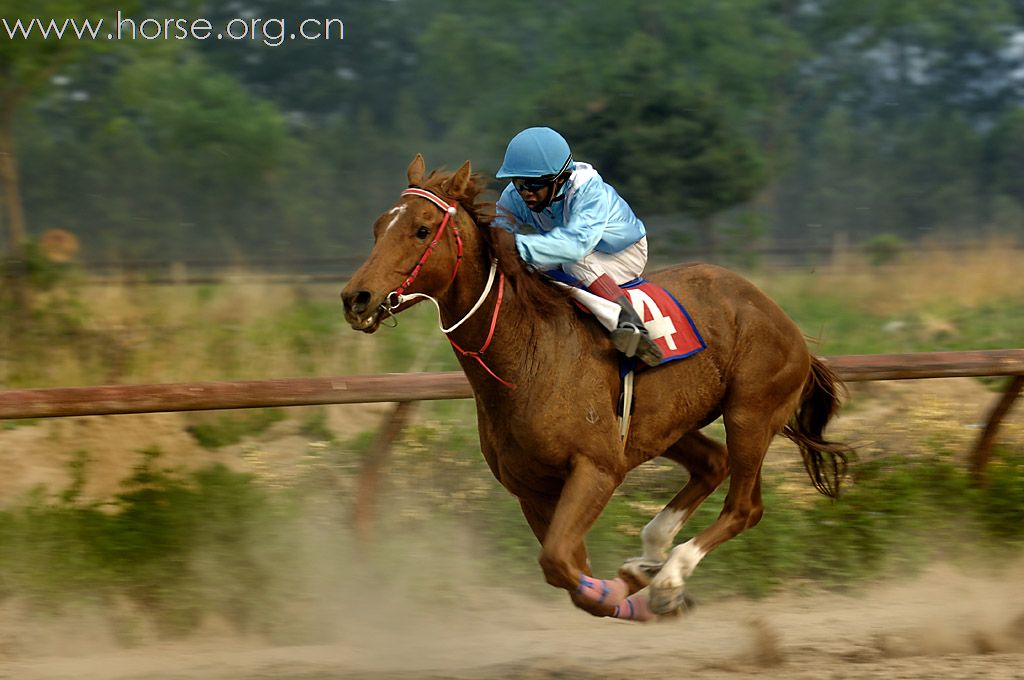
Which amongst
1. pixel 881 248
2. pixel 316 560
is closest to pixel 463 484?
pixel 316 560

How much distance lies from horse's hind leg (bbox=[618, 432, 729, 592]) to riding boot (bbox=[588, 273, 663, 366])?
0.79 metres

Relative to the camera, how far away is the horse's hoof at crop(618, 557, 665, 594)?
4.90 meters

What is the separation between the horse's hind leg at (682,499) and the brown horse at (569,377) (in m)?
0.01

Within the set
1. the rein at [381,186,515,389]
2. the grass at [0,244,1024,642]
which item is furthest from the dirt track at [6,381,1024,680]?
the rein at [381,186,515,389]

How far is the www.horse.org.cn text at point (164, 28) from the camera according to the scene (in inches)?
380

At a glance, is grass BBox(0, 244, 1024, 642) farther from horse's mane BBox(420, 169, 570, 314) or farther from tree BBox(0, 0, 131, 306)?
tree BBox(0, 0, 131, 306)

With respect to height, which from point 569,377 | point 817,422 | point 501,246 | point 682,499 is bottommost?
point 682,499

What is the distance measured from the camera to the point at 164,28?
11.4m

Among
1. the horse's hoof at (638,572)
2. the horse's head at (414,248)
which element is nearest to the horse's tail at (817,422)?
the horse's hoof at (638,572)

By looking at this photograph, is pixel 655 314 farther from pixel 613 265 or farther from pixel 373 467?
pixel 373 467

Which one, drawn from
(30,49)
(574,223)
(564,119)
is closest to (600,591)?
(574,223)

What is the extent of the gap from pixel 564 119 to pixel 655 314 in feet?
39.3

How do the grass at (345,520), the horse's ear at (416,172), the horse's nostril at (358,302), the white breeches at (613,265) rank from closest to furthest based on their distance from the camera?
the horse's nostril at (358,302) → the horse's ear at (416,172) → the white breeches at (613,265) → the grass at (345,520)

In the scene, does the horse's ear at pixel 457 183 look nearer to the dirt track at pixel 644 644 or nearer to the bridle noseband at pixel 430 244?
the bridle noseband at pixel 430 244
